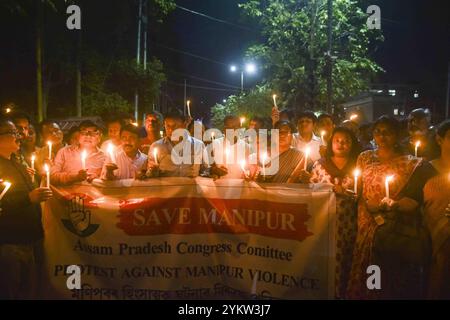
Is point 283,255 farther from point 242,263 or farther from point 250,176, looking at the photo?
point 250,176

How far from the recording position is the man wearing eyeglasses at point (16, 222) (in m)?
4.46

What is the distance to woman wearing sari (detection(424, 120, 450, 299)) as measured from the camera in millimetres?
4258

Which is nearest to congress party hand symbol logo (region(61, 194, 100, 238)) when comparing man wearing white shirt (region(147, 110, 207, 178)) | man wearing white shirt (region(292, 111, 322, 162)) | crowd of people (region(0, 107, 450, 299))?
crowd of people (region(0, 107, 450, 299))

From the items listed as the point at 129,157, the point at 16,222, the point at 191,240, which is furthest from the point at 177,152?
the point at 16,222

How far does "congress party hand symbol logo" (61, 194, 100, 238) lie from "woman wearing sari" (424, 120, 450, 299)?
3.36 metres

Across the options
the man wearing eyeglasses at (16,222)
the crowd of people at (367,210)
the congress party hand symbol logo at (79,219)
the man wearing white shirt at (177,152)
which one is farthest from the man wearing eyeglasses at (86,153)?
the man wearing eyeglasses at (16,222)

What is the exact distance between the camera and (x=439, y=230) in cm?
430

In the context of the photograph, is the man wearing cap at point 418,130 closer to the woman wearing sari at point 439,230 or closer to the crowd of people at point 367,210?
the crowd of people at point 367,210

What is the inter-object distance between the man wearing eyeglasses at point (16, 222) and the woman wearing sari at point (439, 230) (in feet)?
12.0

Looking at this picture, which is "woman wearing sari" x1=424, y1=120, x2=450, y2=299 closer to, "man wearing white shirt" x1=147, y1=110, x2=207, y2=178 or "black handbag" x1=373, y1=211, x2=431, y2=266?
"black handbag" x1=373, y1=211, x2=431, y2=266

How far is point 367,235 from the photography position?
445 centimetres

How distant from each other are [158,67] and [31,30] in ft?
30.0

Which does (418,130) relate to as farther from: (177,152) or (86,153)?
(86,153)
